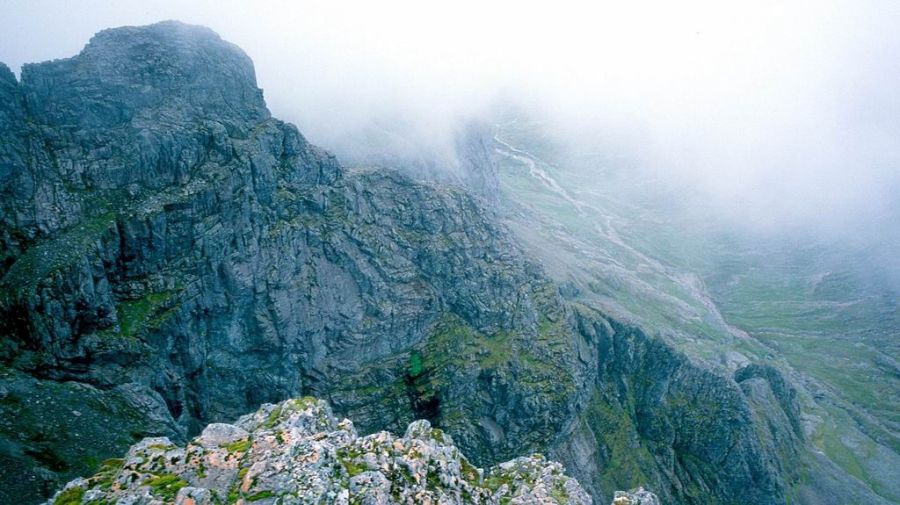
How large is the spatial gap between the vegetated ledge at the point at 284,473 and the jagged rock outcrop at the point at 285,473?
0.08 m

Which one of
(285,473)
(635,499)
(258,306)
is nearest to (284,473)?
(285,473)

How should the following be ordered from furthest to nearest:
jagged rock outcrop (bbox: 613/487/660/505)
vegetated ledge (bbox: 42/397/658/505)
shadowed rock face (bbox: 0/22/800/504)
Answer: shadowed rock face (bbox: 0/22/800/504), jagged rock outcrop (bbox: 613/487/660/505), vegetated ledge (bbox: 42/397/658/505)

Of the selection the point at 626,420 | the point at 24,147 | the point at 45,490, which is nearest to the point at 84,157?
the point at 24,147

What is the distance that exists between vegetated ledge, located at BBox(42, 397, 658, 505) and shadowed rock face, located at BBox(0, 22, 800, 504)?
30244 millimetres

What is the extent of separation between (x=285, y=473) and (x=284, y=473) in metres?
0.12

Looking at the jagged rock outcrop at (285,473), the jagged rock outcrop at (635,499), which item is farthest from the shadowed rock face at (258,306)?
the jagged rock outcrop at (635,499)

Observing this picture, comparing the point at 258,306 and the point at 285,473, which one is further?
the point at 258,306

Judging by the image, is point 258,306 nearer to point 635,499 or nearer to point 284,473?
point 284,473

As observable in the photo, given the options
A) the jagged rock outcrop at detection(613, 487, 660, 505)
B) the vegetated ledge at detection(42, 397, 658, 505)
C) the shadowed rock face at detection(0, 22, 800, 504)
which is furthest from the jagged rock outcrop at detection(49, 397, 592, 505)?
the shadowed rock face at detection(0, 22, 800, 504)

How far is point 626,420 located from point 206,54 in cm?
17307

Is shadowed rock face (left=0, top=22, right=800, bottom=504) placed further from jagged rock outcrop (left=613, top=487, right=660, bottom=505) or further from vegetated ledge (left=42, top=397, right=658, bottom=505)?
jagged rock outcrop (left=613, top=487, right=660, bottom=505)

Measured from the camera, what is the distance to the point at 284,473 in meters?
40.4

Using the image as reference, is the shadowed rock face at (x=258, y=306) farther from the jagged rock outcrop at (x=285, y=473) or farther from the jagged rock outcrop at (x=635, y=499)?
the jagged rock outcrop at (x=635, y=499)

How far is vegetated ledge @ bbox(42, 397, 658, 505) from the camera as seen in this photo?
1554 inches
